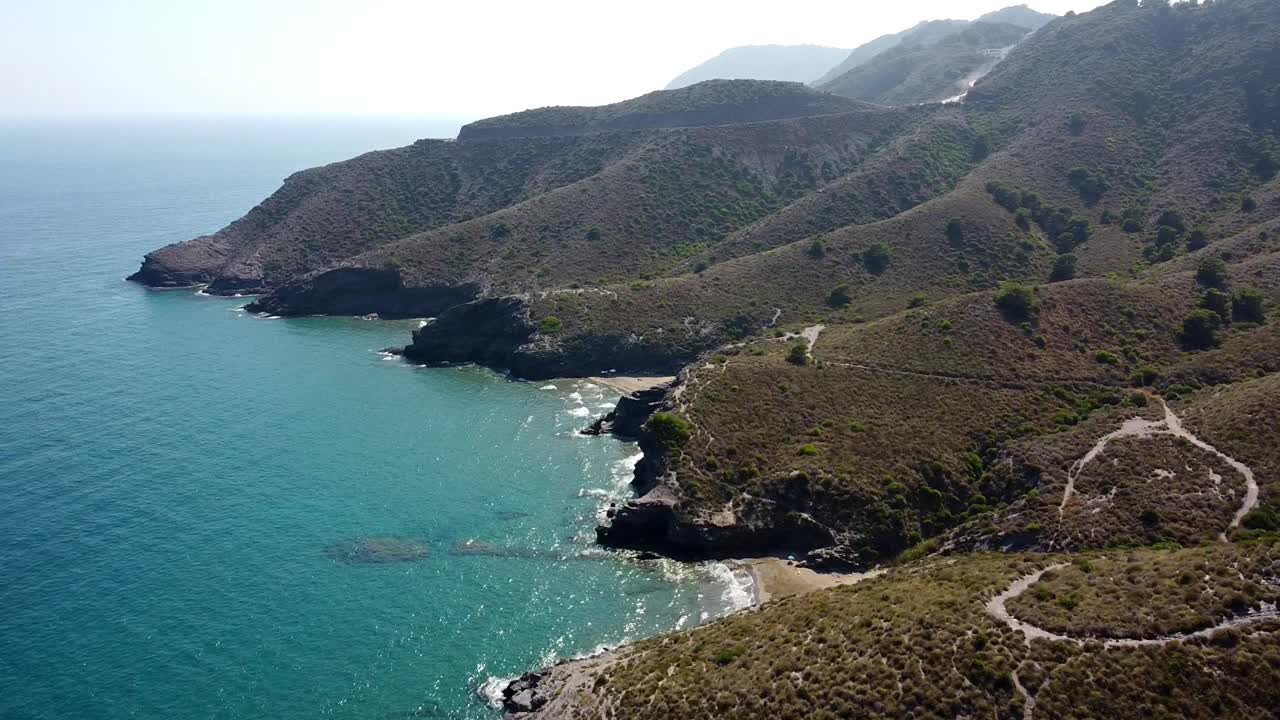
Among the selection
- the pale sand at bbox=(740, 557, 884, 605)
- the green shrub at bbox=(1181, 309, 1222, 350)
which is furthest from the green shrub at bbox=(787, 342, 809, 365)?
the green shrub at bbox=(1181, 309, 1222, 350)

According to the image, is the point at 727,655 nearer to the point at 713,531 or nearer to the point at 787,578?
the point at 787,578

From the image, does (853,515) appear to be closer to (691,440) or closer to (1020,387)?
(691,440)

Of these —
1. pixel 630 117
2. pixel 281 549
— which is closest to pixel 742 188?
pixel 630 117

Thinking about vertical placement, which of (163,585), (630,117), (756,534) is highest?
(630,117)

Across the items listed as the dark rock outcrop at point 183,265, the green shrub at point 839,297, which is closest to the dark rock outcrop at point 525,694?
the green shrub at point 839,297

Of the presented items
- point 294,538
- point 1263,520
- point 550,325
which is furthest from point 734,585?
point 550,325

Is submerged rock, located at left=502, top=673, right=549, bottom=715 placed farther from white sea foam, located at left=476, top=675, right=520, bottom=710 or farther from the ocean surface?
the ocean surface

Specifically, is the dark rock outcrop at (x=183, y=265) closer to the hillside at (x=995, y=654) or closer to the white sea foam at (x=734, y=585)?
the white sea foam at (x=734, y=585)

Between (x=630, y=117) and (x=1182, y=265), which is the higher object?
(x=630, y=117)
